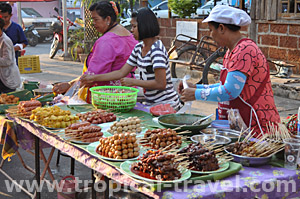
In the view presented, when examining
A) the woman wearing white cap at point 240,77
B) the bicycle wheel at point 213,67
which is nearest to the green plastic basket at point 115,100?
the woman wearing white cap at point 240,77

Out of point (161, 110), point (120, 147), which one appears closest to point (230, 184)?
point (120, 147)

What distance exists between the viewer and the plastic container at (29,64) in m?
11.6

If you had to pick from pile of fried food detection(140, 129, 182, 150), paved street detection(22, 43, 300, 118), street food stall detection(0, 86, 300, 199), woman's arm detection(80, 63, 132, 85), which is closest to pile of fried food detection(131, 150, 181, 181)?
street food stall detection(0, 86, 300, 199)

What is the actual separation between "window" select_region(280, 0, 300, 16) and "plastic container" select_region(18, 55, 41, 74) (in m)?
6.84

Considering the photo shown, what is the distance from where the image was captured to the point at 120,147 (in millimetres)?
2582

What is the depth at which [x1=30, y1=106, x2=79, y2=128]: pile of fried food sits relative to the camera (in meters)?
3.38

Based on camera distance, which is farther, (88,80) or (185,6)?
(185,6)

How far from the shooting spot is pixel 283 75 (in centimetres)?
897

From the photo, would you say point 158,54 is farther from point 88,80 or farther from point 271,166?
point 271,166

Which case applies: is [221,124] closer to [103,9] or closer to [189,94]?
[189,94]

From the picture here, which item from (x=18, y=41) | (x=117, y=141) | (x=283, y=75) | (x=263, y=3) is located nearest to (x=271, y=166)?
(x=117, y=141)

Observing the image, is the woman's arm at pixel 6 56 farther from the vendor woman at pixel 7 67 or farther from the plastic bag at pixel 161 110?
the plastic bag at pixel 161 110

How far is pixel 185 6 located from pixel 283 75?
13.8 ft

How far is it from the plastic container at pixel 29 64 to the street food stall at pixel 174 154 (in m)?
8.34
